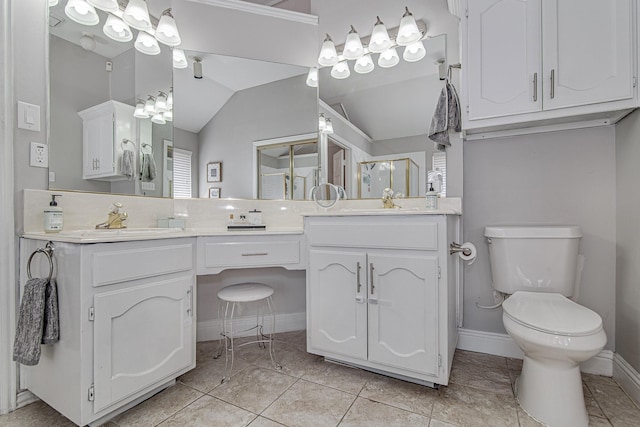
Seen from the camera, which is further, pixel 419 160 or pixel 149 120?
pixel 419 160

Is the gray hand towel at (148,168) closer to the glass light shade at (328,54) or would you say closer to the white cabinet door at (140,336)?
the white cabinet door at (140,336)

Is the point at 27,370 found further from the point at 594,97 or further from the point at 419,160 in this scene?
the point at 594,97

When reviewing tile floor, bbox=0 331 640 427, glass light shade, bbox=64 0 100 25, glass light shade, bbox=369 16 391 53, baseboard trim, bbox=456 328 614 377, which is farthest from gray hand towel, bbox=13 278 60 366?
glass light shade, bbox=369 16 391 53

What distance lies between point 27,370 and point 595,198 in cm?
309

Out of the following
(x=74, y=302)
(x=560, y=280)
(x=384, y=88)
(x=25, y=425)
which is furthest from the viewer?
(x=384, y=88)

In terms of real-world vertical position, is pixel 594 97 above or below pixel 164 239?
above

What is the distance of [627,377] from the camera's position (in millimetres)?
1501

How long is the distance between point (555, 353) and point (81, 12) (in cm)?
287

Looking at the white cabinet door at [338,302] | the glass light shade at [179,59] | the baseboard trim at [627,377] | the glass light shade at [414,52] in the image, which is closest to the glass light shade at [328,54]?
the glass light shade at [414,52]

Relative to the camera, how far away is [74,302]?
117cm

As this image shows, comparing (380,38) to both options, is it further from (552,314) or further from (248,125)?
(552,314)

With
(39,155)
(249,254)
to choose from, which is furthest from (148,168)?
(249,254)

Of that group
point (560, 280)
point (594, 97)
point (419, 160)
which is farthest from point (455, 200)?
point (594, 97)

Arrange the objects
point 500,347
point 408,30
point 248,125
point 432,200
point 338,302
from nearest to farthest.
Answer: point 338,302, point 432,200, point 500,347, point 408,30, point 248,125
